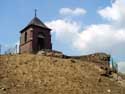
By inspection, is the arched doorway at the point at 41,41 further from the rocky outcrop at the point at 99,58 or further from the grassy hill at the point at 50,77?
the grassy hill at the point at 50,77

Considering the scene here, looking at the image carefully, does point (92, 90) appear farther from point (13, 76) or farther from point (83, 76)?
point (13, 76)

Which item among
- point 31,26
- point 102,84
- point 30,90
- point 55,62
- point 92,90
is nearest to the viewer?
point 30,90

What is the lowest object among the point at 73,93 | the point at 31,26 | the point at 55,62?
the point at 73,93

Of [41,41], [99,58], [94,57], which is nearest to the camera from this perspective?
[99,58]

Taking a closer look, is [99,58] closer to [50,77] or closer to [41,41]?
[50,77]

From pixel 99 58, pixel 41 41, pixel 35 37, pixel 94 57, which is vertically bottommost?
pixel 99 58

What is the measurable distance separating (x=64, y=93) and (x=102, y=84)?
4.52 meters

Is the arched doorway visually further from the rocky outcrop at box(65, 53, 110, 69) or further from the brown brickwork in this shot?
the rocky outcrop at box(65, 53, 110, 69)

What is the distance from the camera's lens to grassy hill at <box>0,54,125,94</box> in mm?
22781

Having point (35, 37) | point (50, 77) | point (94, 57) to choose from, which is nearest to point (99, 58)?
point (94, 57)

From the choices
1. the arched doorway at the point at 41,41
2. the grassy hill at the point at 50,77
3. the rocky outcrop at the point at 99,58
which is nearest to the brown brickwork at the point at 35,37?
the arched doorway at the point at 41,41

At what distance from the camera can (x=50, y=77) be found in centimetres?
2503

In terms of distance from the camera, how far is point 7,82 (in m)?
23.1

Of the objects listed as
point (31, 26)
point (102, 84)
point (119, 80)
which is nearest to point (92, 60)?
point (119, 80)
